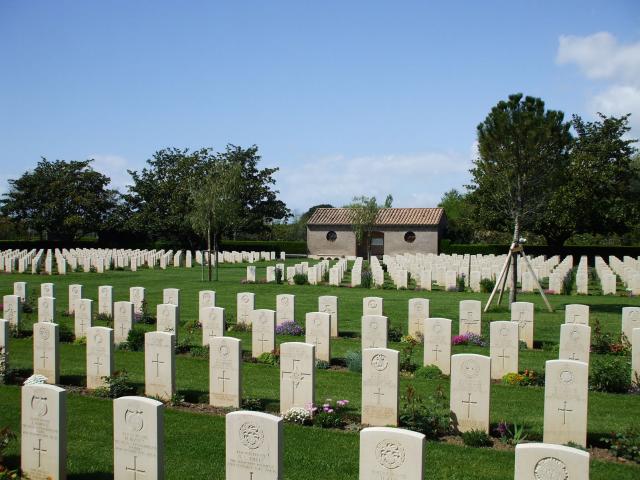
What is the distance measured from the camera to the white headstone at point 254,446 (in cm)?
521

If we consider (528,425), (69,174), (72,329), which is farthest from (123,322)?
(69,174)

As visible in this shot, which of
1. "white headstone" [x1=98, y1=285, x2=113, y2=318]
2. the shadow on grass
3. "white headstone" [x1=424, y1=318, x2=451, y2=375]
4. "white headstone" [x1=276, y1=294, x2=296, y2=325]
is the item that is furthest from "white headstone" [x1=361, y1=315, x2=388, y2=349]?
"white headstone" [x1=98, y1=285, x2=113, y2=318]

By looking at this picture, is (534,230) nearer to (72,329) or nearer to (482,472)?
(72,329)

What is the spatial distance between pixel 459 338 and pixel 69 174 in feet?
173

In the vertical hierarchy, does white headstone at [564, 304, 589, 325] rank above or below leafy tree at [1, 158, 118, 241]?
below

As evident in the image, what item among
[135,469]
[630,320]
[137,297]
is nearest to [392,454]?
[135,469]

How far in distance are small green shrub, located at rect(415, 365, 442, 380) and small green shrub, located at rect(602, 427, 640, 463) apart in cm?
365

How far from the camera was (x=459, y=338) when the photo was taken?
13461 millimetres

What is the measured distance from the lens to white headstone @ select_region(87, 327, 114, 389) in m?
9.98

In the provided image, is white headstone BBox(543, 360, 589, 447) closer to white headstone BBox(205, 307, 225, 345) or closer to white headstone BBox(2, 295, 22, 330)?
white headstone BBox(205, 307, 225, 345)

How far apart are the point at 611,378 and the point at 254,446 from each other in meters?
6.64

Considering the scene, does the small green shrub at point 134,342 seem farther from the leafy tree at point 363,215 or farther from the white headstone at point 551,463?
the leafy tree at point 363,215

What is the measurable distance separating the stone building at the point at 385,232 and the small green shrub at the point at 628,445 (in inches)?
1849

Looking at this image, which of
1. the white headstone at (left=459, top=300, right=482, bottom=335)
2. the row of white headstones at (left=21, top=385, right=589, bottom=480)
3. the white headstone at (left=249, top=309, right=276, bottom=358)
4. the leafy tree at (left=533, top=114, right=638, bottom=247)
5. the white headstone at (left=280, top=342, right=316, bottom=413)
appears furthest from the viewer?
the leafy tree at (left=533, top=114, right=638, bottom=247)
